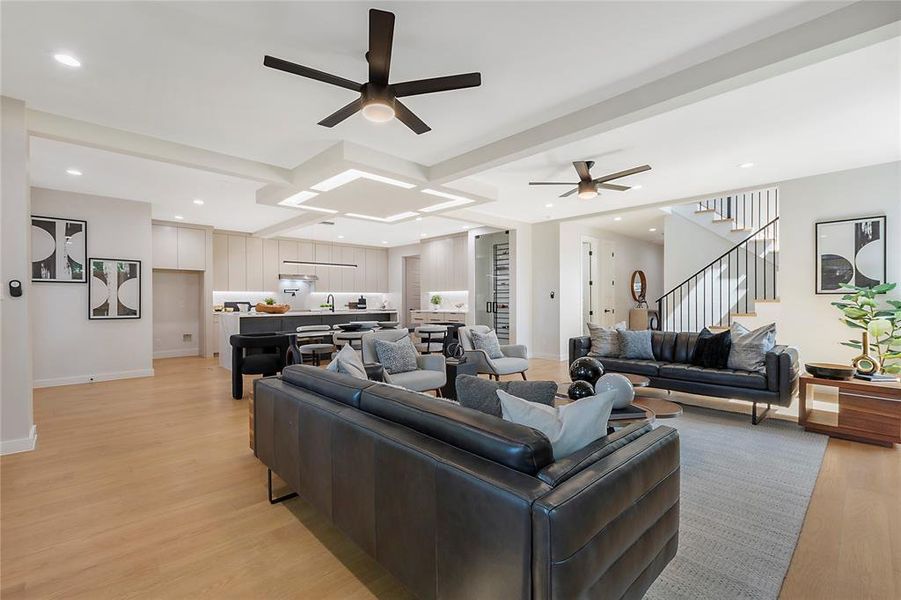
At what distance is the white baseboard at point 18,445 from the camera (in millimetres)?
3205

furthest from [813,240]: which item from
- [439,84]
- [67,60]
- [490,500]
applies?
[67,60]

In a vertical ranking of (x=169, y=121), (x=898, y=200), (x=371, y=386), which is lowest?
(x=371, y=386)

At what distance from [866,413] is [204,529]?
4.97 meters

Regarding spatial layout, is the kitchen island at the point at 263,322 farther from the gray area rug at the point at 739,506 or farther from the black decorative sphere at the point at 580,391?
the gray area rug at the point at 739,506

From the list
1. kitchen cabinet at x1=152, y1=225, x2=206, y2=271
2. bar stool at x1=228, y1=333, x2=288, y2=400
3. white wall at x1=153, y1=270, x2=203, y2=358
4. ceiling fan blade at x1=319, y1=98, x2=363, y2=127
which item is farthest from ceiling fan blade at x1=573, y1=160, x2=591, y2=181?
white wall at x1=153, y1=270, x2=203, y2=358

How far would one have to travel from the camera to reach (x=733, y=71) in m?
2.62

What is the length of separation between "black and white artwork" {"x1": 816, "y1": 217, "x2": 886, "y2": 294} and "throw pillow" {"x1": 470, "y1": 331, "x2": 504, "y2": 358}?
13.3 feet

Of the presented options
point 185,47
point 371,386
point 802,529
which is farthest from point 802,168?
point 185,47

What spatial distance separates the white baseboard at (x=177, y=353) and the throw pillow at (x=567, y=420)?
9381 millimetres

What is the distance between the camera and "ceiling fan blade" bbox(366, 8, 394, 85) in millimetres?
2055

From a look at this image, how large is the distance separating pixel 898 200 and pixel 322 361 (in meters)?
8.68

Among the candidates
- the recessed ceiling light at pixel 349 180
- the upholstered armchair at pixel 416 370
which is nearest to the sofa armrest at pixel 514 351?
the upholstered armchair at pixel 416 370

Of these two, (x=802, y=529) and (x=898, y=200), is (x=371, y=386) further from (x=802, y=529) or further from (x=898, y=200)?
(x=898, y=200)

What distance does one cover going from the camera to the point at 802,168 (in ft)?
16.1
